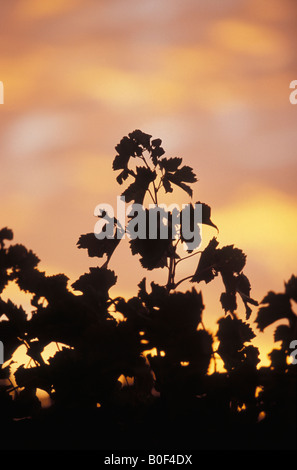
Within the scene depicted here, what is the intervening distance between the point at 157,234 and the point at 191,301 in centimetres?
81

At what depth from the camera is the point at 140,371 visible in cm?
291

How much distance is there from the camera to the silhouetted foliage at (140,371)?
110 inches

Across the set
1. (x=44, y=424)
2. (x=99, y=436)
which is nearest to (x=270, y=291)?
(x=99, y=436)

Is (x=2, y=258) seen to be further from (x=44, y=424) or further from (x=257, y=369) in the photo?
(x=257, y=369)

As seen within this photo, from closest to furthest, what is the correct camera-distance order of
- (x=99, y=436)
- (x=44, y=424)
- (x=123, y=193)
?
(x=99, y=436)
(x=44, y=424)
(x=123, y=193)

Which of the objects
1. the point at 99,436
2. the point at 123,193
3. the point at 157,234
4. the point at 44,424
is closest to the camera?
the point at 99,436

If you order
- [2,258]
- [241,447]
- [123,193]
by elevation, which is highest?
[123,193]

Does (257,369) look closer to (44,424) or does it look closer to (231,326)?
(231,326)

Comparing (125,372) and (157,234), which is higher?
(157,234)

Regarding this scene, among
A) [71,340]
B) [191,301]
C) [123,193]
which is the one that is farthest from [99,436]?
[123,193]

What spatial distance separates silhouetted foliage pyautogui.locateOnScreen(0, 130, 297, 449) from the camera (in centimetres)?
280

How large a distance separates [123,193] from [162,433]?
5.40 ft

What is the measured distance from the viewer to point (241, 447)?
108 inches

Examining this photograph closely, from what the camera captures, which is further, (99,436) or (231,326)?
(231,326)
